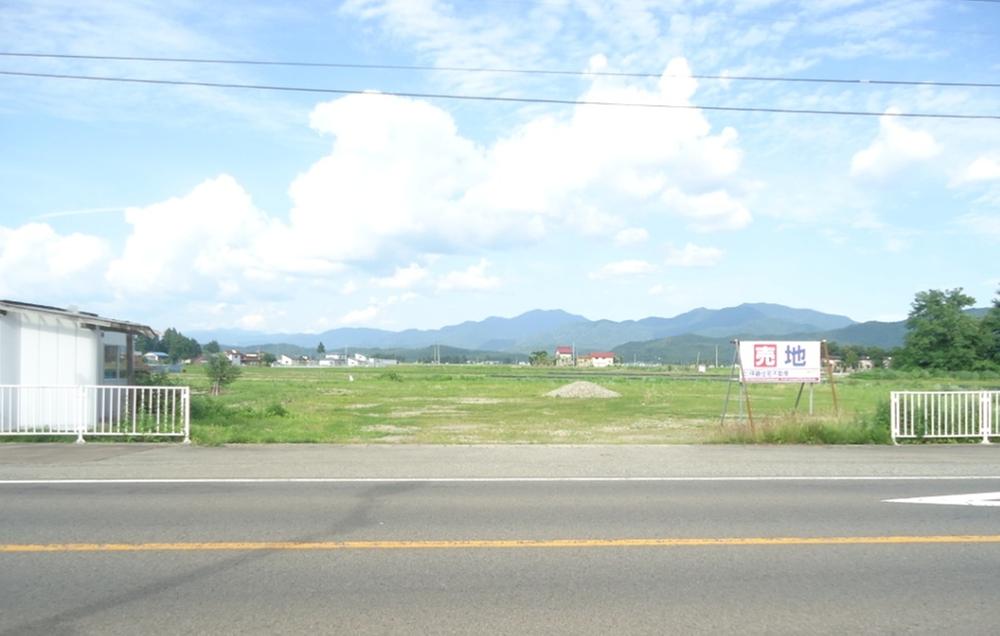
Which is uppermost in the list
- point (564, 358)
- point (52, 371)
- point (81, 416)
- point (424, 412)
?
point (52, 371)

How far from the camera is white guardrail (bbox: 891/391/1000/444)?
52.2 ft

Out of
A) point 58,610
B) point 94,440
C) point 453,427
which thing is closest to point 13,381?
point 94,440

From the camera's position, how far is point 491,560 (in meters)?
6.76

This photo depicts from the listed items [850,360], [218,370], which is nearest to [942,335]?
[850,360]

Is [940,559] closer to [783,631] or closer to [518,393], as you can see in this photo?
[783,631]

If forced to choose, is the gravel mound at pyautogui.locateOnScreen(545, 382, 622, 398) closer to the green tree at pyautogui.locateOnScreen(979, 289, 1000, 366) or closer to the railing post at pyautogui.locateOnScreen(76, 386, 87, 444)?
the railing post at pyautogui.locateOnScreen(76, 386, 87, 444)

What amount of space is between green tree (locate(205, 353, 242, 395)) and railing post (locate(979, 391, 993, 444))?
33.4m

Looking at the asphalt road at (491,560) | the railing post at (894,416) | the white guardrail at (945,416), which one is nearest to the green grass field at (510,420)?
the railing post at (894,416)

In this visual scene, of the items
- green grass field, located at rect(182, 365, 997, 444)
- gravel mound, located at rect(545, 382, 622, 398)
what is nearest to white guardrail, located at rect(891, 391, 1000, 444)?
green grass field, located at rect(182, 365, 997, 444)

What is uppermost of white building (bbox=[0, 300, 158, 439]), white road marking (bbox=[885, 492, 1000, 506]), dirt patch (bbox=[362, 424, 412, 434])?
white building (bbox=[0, 300, 158, 439])

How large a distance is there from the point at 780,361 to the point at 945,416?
11.0 ft

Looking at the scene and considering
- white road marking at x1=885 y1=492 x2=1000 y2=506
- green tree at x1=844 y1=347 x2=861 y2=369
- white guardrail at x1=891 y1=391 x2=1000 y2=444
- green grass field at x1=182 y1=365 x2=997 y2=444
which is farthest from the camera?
green tree at x1=844 y1=347 x2=861 y2=369

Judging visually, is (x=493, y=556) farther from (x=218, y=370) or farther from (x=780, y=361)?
(x=218, y=370)

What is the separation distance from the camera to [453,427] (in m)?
22.5
